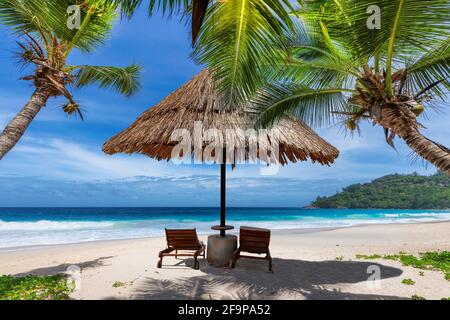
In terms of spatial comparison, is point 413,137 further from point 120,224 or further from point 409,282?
point 120,224

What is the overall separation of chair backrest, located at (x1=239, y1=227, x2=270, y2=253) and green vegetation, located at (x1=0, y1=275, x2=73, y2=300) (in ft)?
9.34

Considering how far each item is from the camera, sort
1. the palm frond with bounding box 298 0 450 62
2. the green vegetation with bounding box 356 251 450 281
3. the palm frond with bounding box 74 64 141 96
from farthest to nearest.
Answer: the palm frond with bounding box 74 64 141 96 → the green vegetation with bounding box 356 251 450 281 → the palm frond with bounding box 298 0 450 62

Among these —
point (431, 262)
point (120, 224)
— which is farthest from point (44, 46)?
point (120, 224)

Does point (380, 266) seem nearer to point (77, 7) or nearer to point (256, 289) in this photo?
point (256, 289)

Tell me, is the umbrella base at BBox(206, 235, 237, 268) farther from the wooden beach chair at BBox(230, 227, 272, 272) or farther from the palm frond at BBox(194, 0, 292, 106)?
the palm frond at BBox(194, 0, 292, 106)

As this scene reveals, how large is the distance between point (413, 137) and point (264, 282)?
2.90m

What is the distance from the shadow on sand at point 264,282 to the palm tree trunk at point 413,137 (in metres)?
2.00

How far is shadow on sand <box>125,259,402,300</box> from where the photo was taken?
13.3ft

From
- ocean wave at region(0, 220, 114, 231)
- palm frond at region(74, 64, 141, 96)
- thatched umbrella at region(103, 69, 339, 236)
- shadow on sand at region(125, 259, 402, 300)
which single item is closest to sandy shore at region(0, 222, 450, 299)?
shadow on sand at region(125, 259, 402, 300)

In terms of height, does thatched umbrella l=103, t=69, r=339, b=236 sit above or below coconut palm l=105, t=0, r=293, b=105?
below

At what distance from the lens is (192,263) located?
589cm

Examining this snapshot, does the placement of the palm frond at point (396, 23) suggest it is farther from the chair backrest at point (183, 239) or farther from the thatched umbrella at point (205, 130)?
the chair backrest at point (183, 239)
